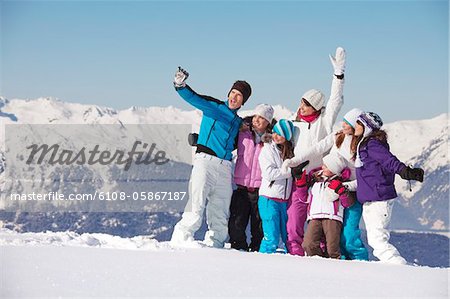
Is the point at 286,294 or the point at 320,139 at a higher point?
the point at 320,139

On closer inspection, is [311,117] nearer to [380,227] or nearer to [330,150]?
[330,150]

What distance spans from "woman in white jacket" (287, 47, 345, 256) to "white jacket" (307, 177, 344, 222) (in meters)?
0.19

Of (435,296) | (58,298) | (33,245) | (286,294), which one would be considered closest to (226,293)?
(286,294)

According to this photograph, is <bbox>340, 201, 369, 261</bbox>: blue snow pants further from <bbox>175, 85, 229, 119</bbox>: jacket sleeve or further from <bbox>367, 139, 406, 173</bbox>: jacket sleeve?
<bbox>175, 85, 229, 119</bbox>: jacket sleeve

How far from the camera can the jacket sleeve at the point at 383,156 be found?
6.82 m

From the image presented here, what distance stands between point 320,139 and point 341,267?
1.78 meters

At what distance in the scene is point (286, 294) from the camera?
510 cm

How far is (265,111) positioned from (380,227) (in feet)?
5.80

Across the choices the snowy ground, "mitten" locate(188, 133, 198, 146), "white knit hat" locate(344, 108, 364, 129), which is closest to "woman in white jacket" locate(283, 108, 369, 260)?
"white knit hat" locate(344, 108, 364, 129)

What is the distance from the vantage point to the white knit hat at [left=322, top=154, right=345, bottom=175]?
295 inches

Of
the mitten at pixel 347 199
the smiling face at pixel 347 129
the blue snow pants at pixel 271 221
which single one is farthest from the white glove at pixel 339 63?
the blue snow pants at pixel 271 221

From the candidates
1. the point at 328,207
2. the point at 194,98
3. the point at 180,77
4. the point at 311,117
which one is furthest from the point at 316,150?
the point at 180,77

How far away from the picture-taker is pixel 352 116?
7.43 m

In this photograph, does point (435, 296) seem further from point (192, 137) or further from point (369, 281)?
point (192, 137)
